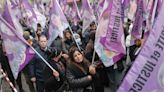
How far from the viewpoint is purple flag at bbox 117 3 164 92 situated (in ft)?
16.6

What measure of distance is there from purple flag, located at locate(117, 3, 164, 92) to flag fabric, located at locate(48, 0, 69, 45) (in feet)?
23.5

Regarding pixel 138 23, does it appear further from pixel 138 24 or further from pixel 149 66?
pixel 149 66

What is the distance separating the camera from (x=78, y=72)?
8539 mm

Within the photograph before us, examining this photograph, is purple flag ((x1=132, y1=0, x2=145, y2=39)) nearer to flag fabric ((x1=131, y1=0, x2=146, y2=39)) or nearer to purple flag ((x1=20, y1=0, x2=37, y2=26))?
flag fabric ((x1=131, y1=0, x2=146, y2=39))

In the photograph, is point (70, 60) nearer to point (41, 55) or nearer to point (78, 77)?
point (78, 77)

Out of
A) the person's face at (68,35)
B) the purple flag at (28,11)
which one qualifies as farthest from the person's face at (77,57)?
the purple flag at (28,11)

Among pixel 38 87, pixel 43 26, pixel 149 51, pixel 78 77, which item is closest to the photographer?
pixel 149 51

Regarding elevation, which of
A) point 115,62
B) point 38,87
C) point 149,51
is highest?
point 149,51

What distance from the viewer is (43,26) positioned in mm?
17938

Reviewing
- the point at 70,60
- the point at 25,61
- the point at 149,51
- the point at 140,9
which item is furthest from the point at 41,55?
the point at 149,51

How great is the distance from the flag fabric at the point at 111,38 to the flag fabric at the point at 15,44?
54.1 inches

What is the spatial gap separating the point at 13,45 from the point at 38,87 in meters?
1.09

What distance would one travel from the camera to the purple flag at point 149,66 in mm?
5055

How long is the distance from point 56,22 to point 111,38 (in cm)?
341
